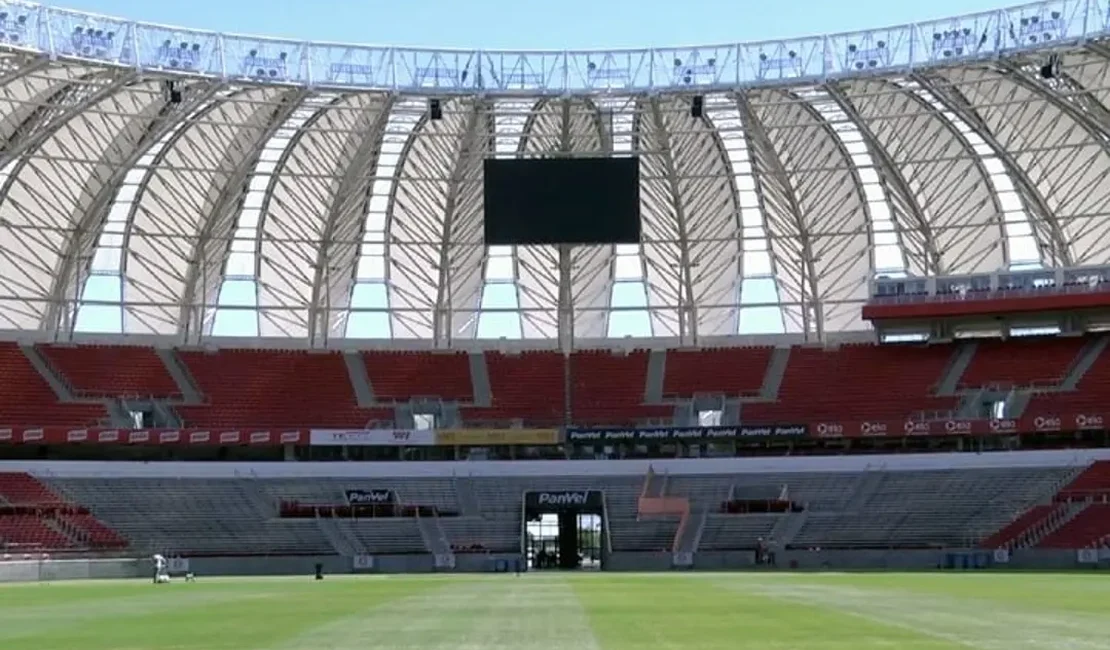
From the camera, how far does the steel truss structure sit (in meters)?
59.9

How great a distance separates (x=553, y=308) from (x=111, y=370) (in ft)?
77.3

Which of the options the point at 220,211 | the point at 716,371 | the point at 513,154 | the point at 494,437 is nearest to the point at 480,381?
the point at 494,437

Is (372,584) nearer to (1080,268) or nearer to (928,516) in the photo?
(928,516)

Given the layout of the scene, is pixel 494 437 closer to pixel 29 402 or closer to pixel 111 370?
pixel 111 370

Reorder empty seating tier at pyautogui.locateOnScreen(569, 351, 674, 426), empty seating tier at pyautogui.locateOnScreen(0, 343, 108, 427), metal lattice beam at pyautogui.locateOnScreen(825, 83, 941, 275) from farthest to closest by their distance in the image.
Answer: empty seating tier at pyautogui.locateOnScreen(569, 351, 674, 426), empty seating tier at pyautogui.locateOnScreen(0, 343, 108, 427), metal lattice beam at pyautogui.locateOnScreen(825, 83, 941, 275)

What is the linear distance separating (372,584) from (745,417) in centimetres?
3277

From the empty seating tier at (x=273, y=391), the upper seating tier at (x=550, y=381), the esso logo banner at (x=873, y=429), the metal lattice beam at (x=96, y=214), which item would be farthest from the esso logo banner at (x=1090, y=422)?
the metal lattice beam at (x=96, y=214)

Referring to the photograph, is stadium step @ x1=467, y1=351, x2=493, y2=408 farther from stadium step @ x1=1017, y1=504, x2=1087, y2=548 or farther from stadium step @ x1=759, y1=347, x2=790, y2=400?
stadium step @ x1=1017, y1=504, x2=1087, y2=548

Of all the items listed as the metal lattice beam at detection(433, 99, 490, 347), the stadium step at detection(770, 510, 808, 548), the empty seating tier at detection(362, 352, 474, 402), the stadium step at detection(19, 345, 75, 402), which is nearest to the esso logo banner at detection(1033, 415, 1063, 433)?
the stadium step at detection(770, 510, 808, 548)

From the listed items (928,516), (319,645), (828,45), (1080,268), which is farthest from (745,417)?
(319,645)

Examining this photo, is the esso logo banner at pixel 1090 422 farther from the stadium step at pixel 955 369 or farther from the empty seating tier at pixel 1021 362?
the stadium step at pixel 955 369

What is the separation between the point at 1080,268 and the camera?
242 feet

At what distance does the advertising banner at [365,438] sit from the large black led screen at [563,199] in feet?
54.2

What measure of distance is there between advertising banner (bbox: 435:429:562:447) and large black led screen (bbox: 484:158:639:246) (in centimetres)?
1625
